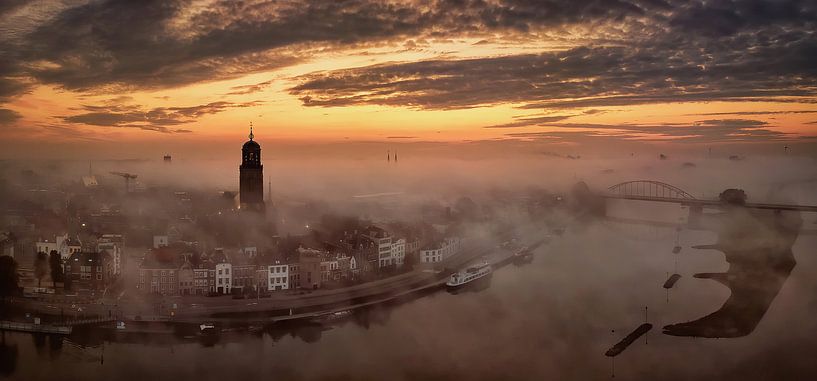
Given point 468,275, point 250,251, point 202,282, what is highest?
point 250,251

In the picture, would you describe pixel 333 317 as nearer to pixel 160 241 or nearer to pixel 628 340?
pixel 628 340

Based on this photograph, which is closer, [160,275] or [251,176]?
[160,275]

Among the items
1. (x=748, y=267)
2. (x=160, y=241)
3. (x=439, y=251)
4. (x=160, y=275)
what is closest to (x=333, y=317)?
(x=160, y=275)

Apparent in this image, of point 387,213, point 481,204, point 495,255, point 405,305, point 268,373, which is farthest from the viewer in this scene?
point 481,204

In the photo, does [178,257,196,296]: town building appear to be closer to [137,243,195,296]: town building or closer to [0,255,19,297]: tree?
[137,243,195,296]: town building

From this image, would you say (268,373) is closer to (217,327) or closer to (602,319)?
(217,327)

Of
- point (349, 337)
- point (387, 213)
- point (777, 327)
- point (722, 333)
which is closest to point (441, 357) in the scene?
point (349, 337)

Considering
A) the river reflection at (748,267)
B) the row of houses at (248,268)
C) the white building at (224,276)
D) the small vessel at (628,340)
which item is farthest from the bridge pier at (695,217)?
the white building at (224,276)
